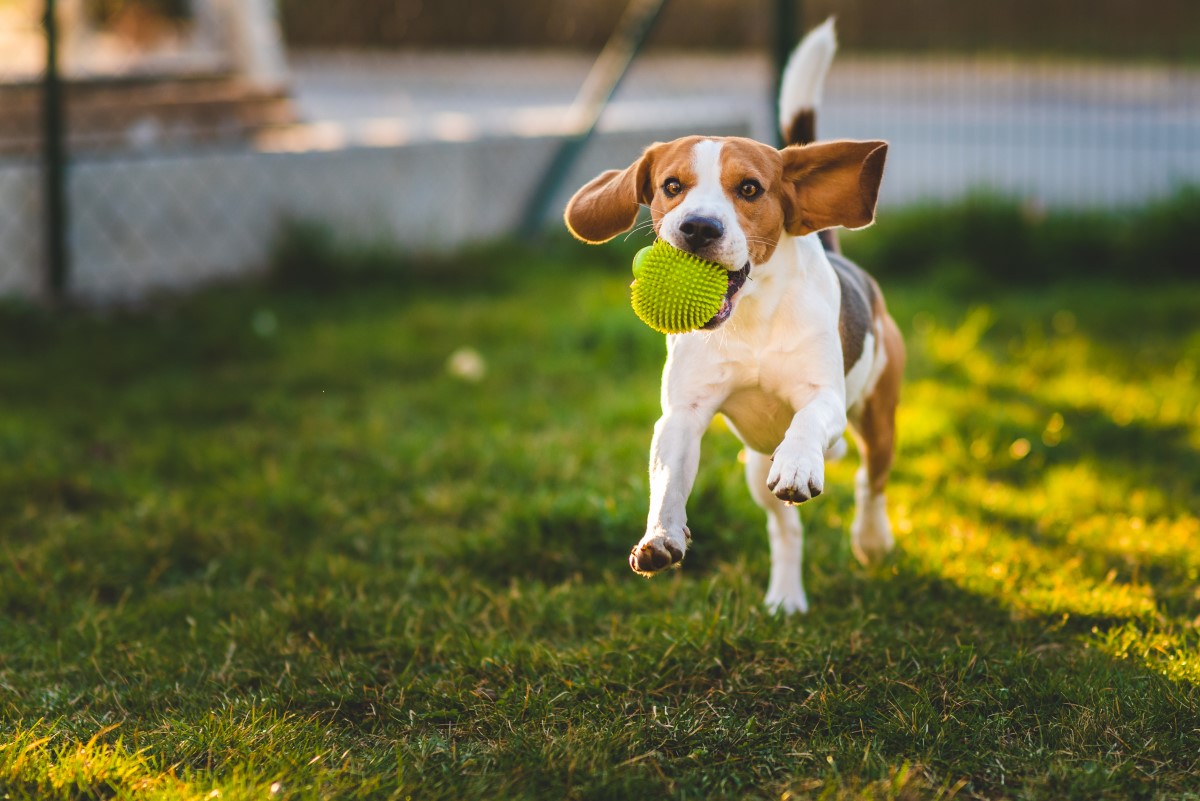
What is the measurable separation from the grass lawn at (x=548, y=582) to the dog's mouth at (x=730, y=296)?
2.92 feet

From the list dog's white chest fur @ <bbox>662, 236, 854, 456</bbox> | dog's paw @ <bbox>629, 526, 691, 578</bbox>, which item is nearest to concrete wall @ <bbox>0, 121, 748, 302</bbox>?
dog's white chest fur @ <bbox>662, 236, 854, 456</bbox>

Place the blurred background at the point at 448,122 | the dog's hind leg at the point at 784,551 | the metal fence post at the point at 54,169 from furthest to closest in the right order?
1. the blurred background at the point at 448,122
2. the metal fence post at the point at 54,169
3. the dog's hind leg at the point at 784,551

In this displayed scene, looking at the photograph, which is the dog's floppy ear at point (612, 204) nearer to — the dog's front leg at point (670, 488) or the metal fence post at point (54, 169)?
the dog's front leg at point (670, 488)

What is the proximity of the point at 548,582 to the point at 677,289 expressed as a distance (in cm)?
150

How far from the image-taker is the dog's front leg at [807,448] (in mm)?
2650

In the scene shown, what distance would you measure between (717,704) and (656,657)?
241mm

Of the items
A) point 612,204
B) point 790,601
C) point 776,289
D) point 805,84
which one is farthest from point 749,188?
point 790,601

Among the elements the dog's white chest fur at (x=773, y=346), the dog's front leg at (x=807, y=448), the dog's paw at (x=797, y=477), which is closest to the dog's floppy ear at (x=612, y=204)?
the dog's white chest fur at (x=773, y=346)

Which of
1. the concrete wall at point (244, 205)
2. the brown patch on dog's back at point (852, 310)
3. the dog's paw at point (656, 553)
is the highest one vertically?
the brown patch on dog's back at point (852, 310)

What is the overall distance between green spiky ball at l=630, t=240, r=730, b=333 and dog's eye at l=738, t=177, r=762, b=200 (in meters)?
0.20

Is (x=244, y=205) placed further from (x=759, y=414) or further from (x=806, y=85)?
(x=759, y=414)

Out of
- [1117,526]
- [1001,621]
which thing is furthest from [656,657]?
[1117,526]

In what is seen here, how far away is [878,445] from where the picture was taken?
11.9ft

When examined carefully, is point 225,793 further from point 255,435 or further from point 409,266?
point 409,266
